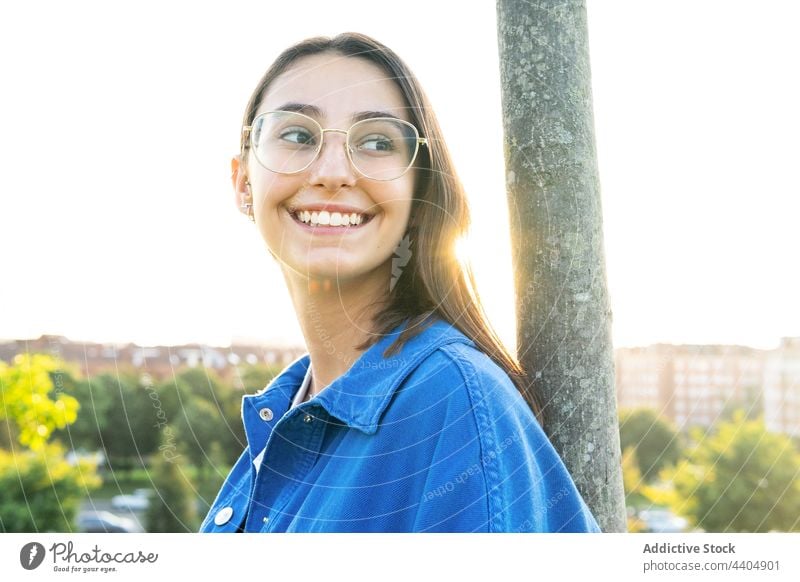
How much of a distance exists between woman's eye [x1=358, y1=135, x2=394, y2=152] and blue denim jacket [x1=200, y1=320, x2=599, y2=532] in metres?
0.28

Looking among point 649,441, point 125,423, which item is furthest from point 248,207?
point 649,441

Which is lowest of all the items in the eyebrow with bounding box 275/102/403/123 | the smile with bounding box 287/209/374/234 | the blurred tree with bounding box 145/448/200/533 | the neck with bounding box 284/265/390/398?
the blurred tree with bounding box 145/448/200/533

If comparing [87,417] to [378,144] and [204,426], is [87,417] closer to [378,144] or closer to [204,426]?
[204,426]

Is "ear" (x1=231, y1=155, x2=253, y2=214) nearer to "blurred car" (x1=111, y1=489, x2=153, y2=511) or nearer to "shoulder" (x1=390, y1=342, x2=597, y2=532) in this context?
"shoulder" (x1=390, y1=342, x2=597, y2=532)

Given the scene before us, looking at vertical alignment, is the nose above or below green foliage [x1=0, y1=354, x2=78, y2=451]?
above

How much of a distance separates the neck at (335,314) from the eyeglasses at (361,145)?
17cm

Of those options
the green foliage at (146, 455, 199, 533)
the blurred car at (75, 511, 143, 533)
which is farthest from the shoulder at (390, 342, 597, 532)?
the blurred car at (75, 511, 143, 533)

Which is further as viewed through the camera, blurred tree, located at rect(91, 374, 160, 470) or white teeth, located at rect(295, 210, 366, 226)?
blurred tree, located at rect(91, 374, 160, 470)

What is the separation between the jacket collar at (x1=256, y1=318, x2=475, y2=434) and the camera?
1.05 m

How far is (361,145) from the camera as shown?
1.20m

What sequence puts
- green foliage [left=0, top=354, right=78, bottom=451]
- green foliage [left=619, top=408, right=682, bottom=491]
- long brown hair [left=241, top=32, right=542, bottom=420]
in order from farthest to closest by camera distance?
green foliage [left=619, top=408, right=682, bottom=491], green foliage [left=0, top=354, right=78, bottom=451], long brown hair [left=241, top=32, right=542, bottom=420]

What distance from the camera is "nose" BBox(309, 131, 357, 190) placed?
1187 mm

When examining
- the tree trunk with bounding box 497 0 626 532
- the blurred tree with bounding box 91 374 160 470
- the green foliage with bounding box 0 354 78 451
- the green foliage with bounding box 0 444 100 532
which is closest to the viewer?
the tree trunk with bounding box 497 0 626 532

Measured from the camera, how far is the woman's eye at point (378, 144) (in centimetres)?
119
